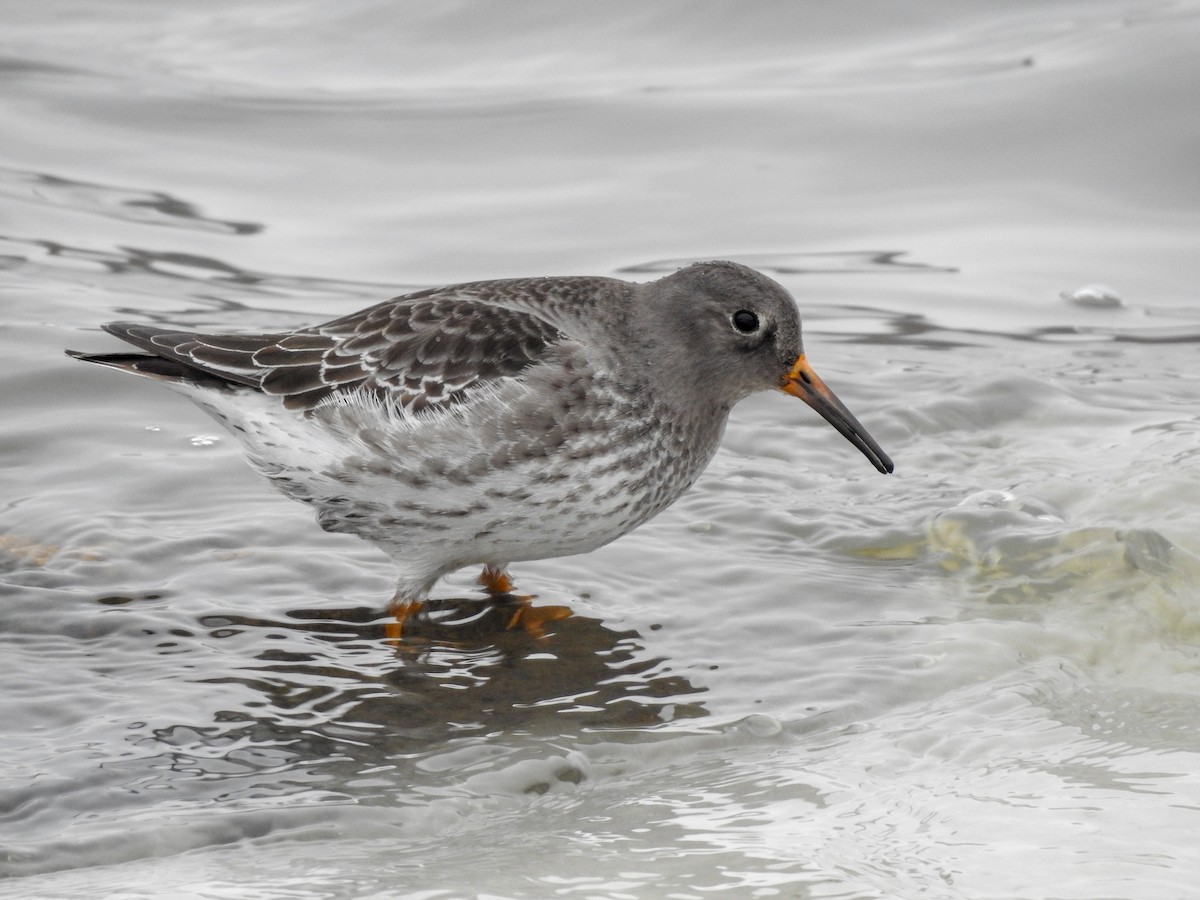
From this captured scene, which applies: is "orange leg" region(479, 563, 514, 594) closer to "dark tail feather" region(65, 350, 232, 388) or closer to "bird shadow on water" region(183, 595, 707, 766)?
"bird shadow on water" region(183, 595, 707, 766)

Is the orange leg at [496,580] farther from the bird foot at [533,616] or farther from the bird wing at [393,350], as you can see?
the bird wing at [393,350]

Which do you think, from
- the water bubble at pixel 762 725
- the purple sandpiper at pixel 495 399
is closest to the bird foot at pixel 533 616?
the purple sandpiper at pixel 495 399

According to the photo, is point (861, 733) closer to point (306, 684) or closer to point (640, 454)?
point (640, 454)

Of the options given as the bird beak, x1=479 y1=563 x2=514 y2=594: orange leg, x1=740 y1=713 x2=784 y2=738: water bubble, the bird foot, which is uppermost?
the bird beak

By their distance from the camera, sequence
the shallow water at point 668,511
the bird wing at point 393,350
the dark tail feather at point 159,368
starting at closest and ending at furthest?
the shallow water at point 668,511 < the bird wing at point 393,350 < the dark tail feather at point 159,368

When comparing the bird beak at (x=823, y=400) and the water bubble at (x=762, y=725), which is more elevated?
the bird beak at (x=823, y=400)

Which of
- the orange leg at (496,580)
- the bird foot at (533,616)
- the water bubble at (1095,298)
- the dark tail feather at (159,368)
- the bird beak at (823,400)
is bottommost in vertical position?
the bird foot at (533,616)

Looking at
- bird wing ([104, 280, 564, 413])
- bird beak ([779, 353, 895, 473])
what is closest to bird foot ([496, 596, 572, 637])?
bird wing ([104, 280, 564, 413])
